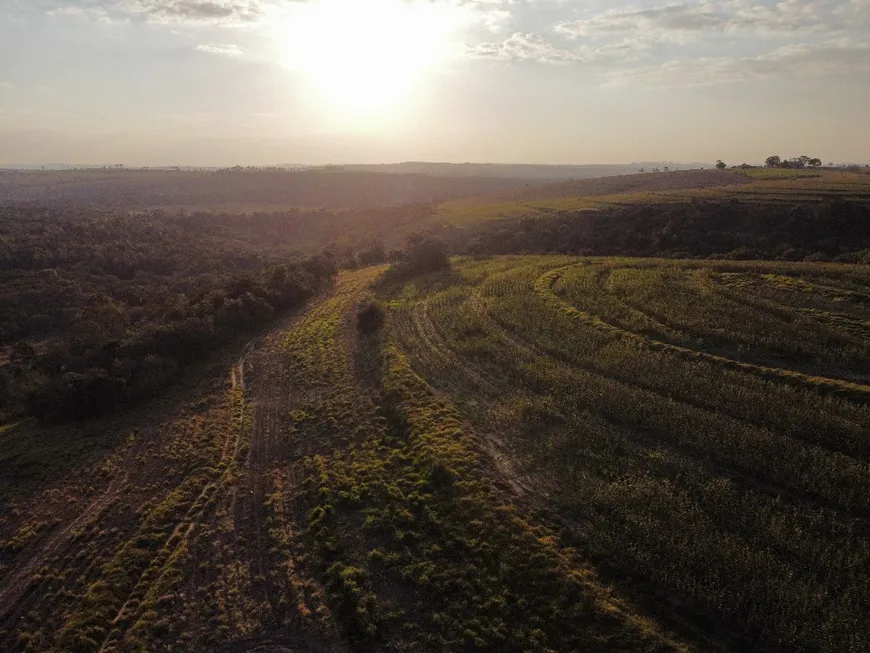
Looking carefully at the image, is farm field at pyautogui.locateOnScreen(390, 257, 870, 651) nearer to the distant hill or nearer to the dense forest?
the dense forest

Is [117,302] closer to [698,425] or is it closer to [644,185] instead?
[698,425]

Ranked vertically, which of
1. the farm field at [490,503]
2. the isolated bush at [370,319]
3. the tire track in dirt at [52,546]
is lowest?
the tire track in dirt at [52,546]

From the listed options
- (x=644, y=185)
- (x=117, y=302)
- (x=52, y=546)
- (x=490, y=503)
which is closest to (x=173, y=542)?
(x=52, y=546)

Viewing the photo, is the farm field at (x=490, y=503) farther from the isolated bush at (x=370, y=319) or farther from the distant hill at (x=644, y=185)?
the distant hill at (x=644, y=185)

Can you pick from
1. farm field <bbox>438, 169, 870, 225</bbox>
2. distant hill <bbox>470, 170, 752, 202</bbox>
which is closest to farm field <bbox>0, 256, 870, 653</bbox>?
farm field <bbox>438, 169, 870, 225</bbox>

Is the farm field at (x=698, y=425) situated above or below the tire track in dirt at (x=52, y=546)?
above

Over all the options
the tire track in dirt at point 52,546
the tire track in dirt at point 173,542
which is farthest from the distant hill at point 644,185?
the tire track in dirt at point 52,546
